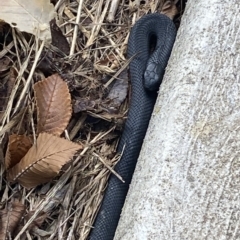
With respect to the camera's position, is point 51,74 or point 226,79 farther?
point 51,74

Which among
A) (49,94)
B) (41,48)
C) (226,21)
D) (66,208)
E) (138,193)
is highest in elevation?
(226,21)

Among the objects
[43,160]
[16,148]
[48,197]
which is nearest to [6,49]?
[16,148]

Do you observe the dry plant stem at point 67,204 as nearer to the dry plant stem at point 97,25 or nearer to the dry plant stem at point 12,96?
the dry plant stem at point 12,96

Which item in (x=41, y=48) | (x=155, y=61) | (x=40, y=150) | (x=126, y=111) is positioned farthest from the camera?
(x=155, y=61)

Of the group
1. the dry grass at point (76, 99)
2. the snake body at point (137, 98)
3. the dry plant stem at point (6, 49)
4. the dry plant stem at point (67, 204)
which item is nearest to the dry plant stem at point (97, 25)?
the dry grass at point (76, 99)

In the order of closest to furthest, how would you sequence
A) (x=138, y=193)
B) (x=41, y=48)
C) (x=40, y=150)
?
(x=138, y=193), (x=40, y=150), (x=41, y=48)

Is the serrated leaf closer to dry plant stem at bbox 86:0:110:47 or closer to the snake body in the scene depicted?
dry plant stem at bbox 86:0:110:47

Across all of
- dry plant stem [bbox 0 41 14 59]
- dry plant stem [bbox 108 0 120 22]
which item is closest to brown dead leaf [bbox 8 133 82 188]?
dry plant stem [bbox 0 41 14 59]

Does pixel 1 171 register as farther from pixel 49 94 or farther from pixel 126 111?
pixel 126 111

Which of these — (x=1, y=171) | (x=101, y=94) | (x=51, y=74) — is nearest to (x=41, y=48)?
(x=51, y=74)
